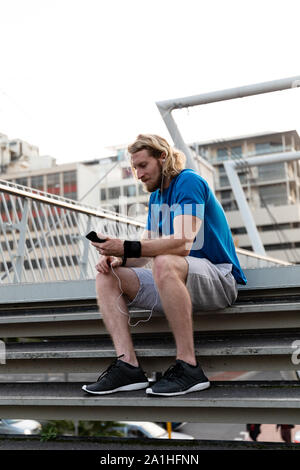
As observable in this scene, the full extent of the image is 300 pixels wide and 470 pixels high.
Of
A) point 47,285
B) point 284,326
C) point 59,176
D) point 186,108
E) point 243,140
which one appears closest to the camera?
point 284,326

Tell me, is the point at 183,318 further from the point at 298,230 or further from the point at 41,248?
the point at 298,230

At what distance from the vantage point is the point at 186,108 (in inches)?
356

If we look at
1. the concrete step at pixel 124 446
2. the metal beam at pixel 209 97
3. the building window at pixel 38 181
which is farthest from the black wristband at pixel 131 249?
the building window at pixel 38 181

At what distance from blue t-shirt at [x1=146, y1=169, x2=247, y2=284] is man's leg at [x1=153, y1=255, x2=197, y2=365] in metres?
0.33

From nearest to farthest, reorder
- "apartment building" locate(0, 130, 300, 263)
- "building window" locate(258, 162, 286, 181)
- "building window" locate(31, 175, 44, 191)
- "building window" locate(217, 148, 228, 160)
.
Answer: "building window" locate(31, 175, 44, 191)
"apartment building" locate(0, 130, 300, 263)
"building window" locate(258, 162, 286, 181)
"building window" locate(217, 148, 228, 160)

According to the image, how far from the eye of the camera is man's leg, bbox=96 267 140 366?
2.55m

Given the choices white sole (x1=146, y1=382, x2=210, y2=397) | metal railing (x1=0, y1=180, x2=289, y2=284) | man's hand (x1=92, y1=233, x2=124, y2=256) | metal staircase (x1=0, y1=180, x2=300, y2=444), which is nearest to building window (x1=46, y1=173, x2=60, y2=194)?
metal railing (x1=0, y1=180, x2=289, y2=284)

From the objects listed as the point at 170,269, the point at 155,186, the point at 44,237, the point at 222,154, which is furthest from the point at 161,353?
the point at 222,154

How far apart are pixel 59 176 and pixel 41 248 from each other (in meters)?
70.5

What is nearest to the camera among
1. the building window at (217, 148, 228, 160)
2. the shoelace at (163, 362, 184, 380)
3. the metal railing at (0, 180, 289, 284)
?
the shoelace at (163, 362, 184, 380)

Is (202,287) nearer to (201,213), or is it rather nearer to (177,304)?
(177,304)

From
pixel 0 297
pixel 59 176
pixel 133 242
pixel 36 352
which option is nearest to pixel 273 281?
pixel 133 242

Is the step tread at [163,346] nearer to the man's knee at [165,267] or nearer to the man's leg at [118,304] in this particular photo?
the man's leg at [118,304]

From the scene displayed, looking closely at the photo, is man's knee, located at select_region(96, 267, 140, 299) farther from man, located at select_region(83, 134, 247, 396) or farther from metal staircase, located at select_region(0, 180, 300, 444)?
metal staircase, located at select_region(0, 180, 300, 444)
